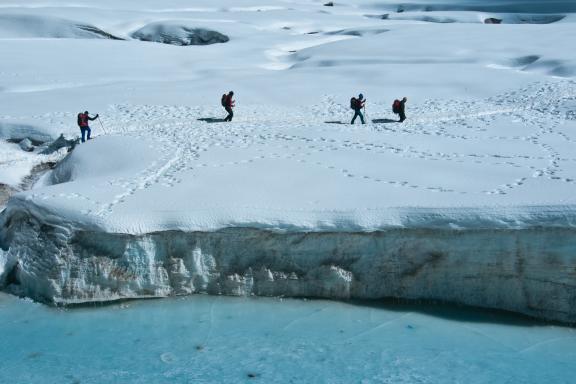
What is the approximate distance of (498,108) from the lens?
20.2 metres

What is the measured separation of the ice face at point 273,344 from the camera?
8328 mm

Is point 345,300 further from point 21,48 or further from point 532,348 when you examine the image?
point 21,48

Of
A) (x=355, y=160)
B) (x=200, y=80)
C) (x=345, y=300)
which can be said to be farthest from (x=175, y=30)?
(x=345, y=300)

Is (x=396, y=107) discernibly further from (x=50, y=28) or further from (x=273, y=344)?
(x=50, y=28)

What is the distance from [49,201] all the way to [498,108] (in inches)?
555

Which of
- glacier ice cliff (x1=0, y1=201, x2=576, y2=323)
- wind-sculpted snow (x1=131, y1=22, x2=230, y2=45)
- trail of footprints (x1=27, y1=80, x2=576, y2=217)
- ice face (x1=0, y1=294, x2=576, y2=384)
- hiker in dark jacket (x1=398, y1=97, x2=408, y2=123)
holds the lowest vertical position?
ice face (x1=0, y1=294, x2=576, y2=384)

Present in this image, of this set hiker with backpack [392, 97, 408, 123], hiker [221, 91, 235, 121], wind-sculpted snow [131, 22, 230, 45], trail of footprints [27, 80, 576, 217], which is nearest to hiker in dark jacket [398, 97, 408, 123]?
hiker with backpack [392, 97, 408, 123]

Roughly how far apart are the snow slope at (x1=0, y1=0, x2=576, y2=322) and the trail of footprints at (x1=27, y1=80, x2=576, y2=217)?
8cm

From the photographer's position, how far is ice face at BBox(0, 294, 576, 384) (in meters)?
8.33

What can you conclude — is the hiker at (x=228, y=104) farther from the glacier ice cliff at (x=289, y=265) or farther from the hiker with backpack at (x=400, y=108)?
the glacier ice cliff at (x=289, y=265)

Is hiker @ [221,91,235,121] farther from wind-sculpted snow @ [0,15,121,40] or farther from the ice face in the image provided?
wind-sculpted snow @ [0,15,121,40]

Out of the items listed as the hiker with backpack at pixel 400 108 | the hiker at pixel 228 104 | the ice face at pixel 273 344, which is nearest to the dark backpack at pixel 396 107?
the hiker with backpack at pixel 400 108

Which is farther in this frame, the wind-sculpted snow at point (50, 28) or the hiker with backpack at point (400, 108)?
the wind-sculpted snow at point (50, 28)

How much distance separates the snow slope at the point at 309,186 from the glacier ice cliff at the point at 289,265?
21 millimetres
